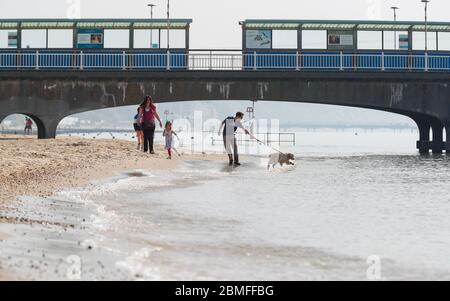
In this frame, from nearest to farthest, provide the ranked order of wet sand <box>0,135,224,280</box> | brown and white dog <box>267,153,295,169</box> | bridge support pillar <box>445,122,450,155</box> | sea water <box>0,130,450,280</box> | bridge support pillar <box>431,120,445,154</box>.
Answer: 1. sea water <box>0,130,450,280</box>
2. wet sand <box>0,135,224,280</box>
3. brown and white dog <box>267,153,295,169</box>
4. bridge support pillar <box>445,122,450,155</box>
5. bridge support pillar <box>431,120,445,154</box>

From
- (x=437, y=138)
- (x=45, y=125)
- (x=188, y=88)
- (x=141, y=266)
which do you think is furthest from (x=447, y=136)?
(x=141, y=266)

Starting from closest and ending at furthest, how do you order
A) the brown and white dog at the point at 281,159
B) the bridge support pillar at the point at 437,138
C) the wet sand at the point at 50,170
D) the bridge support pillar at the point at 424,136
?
the wet sand at the point at 50,170, the brown and white dog at the point at 281,159, the bridge support pillar at the point at 437,138, the bridge support pillar at the point at 424,136

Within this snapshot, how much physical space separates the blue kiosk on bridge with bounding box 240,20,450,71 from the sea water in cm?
1867

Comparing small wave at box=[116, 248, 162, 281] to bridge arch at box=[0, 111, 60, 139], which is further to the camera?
bridge arch at box=[0, 111, 60, 139]

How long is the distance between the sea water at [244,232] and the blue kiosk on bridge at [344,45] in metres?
18.7

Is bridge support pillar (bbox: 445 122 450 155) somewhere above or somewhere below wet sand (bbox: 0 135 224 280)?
above

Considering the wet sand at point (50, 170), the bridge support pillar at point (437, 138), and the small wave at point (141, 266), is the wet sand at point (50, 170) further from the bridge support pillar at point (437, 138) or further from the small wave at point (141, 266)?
the bridge support pillar at point (437, 138)

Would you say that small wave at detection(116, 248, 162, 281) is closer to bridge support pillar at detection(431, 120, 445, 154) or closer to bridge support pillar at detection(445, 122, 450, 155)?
bridge support pillar at detection(445, 122, 450, 155)

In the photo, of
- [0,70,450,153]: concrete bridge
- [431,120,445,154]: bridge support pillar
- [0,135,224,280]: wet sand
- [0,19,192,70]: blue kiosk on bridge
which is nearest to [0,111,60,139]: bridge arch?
[0,70,450,153]: concrete bridge

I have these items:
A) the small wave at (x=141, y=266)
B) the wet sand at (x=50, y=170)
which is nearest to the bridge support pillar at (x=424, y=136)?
the wet sand at (x=50, y=170)

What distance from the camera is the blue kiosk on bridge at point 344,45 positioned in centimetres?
3606

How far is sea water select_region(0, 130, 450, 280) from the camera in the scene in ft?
23.0

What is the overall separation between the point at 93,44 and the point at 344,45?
11.6m
